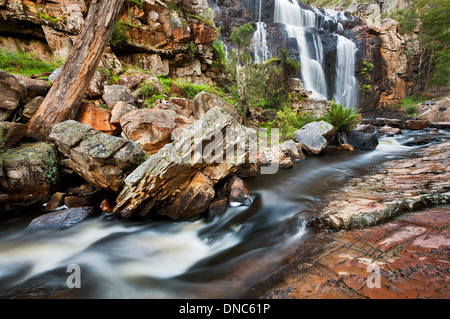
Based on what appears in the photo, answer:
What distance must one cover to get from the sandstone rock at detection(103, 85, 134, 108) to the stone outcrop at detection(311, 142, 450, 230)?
642 cm

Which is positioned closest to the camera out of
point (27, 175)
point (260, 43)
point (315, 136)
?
point (27, 175)

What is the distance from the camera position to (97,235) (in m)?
3.31

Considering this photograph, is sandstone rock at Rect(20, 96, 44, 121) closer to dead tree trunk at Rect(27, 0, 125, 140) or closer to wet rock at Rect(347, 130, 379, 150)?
dead tree trunk at Rect(27, 0, 125, 140)

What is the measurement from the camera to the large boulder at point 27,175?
11.9 feet

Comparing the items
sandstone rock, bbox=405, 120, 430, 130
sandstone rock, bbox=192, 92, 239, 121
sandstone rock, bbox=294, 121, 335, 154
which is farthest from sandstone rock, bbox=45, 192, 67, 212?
sandstone rock, bbox=405, 120, 430, 130

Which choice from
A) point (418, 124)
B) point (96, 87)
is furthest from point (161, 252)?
point (418, 124)

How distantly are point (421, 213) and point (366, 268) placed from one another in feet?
5.20

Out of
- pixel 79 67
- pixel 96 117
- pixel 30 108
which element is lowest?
pixel 96 117

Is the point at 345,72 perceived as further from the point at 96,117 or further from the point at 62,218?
the point at 62,218

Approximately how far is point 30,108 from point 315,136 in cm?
973

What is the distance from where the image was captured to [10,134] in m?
3.92

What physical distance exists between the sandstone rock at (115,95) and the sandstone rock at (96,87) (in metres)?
0.26
